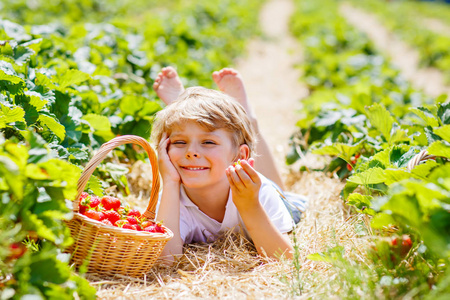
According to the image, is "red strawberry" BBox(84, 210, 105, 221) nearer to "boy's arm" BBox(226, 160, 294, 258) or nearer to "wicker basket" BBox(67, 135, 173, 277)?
"wicker basket" BBox(67, 135, 173, 277)

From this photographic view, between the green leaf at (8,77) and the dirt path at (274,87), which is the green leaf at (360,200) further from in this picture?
the dirt path at (274,87)

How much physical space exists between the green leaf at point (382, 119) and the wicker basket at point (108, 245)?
4.85 feet

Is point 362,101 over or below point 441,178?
below

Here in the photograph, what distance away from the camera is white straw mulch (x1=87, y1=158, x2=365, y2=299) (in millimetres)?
1842

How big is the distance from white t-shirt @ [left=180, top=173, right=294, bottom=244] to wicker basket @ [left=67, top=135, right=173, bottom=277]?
1.71 feet

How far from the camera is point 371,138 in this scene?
2891 millimetres

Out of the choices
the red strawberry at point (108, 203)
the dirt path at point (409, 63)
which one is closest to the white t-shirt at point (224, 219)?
the red strawberry at point (108, 203)

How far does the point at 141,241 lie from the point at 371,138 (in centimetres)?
172

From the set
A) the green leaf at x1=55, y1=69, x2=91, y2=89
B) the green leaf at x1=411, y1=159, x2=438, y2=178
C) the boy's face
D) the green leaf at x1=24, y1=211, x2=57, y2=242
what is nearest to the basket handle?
the boy's face

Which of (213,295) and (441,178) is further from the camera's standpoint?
(213,295)

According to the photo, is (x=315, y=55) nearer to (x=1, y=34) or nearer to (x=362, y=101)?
(x=362, y=101)

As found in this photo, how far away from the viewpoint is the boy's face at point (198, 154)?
2.29 metres

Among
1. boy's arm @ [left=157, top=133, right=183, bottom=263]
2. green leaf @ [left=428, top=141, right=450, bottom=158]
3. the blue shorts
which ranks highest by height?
green leaf @ [left=428, top=141, right=450, bottom=158]

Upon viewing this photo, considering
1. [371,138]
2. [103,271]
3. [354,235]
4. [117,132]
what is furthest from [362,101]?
[103,271]
